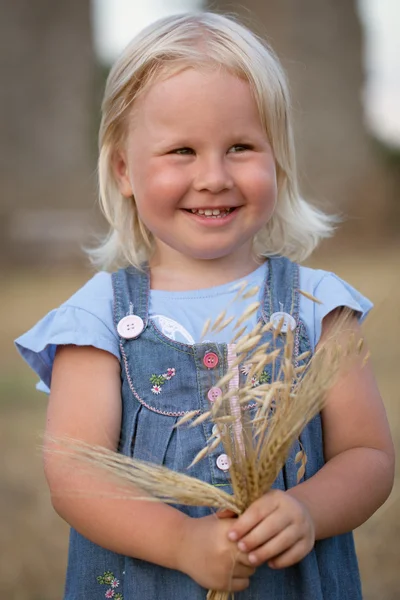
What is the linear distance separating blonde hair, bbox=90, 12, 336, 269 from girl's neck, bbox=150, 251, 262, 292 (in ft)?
0.43

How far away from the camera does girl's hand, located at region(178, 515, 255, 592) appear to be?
1556 millimetres

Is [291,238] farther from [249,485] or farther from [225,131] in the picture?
[249,485]

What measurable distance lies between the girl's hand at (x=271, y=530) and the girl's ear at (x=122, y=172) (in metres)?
0.99

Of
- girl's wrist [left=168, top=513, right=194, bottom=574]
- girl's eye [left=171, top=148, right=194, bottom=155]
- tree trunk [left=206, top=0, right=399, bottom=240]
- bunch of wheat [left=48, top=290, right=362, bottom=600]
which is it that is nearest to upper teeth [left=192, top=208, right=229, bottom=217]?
girl's eye [left=171, top=148, right=194, bottom=155]

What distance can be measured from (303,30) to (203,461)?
16.4 m

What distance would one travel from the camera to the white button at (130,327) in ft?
6.56

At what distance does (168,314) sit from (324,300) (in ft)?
1.20

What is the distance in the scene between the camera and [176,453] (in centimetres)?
191

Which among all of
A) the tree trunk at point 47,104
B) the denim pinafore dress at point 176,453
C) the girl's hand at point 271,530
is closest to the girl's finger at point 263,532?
the girl's hand at point 271,530

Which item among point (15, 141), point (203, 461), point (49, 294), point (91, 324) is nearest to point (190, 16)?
point (91, 324)

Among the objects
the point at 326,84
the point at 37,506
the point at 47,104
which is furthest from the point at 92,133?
the point at 37,506

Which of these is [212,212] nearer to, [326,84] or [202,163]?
[202,163]

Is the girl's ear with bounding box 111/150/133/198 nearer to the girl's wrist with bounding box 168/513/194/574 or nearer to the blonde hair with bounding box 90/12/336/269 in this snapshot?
the blonde hair with bounding box 90/12/336/269

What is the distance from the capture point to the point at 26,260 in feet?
43.4
